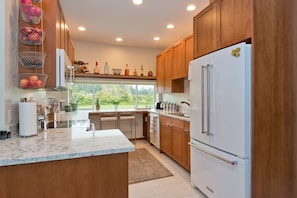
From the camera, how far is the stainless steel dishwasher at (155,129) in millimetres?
4125

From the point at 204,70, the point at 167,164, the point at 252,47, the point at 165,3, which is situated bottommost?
the point at 167,164

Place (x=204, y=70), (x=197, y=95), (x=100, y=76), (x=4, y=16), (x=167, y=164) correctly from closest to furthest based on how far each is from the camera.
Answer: (x=4, y=16)
(x=204, y=70)
(x=197, y=95)
(x=167, y=164)
(x=100, y=76)

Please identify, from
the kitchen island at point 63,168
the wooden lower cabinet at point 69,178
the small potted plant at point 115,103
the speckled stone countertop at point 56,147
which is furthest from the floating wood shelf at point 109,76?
the wooden lower cabinet at point 69,178

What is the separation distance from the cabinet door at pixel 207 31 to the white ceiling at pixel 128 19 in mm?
537

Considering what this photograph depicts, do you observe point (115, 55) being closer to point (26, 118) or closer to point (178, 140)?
point (178, 140)

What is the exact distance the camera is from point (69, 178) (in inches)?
43.8

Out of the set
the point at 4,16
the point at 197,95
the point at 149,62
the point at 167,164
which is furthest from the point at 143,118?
the point at 4,16

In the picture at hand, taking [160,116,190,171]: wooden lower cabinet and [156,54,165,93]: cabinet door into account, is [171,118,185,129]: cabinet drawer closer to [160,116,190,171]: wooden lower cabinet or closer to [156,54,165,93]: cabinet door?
[160,116,190,171]: wooden lower cabinet

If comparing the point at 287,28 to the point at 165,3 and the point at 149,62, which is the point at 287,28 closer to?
the point at 165,3

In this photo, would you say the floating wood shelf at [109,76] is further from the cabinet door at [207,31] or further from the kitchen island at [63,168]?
the kitchen island at [63,168]

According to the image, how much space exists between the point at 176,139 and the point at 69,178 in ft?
7.86

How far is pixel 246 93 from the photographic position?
1.61 m

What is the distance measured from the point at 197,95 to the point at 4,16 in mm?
2069

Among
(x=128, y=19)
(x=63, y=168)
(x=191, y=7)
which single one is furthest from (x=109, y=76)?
(x=63, y=168)
